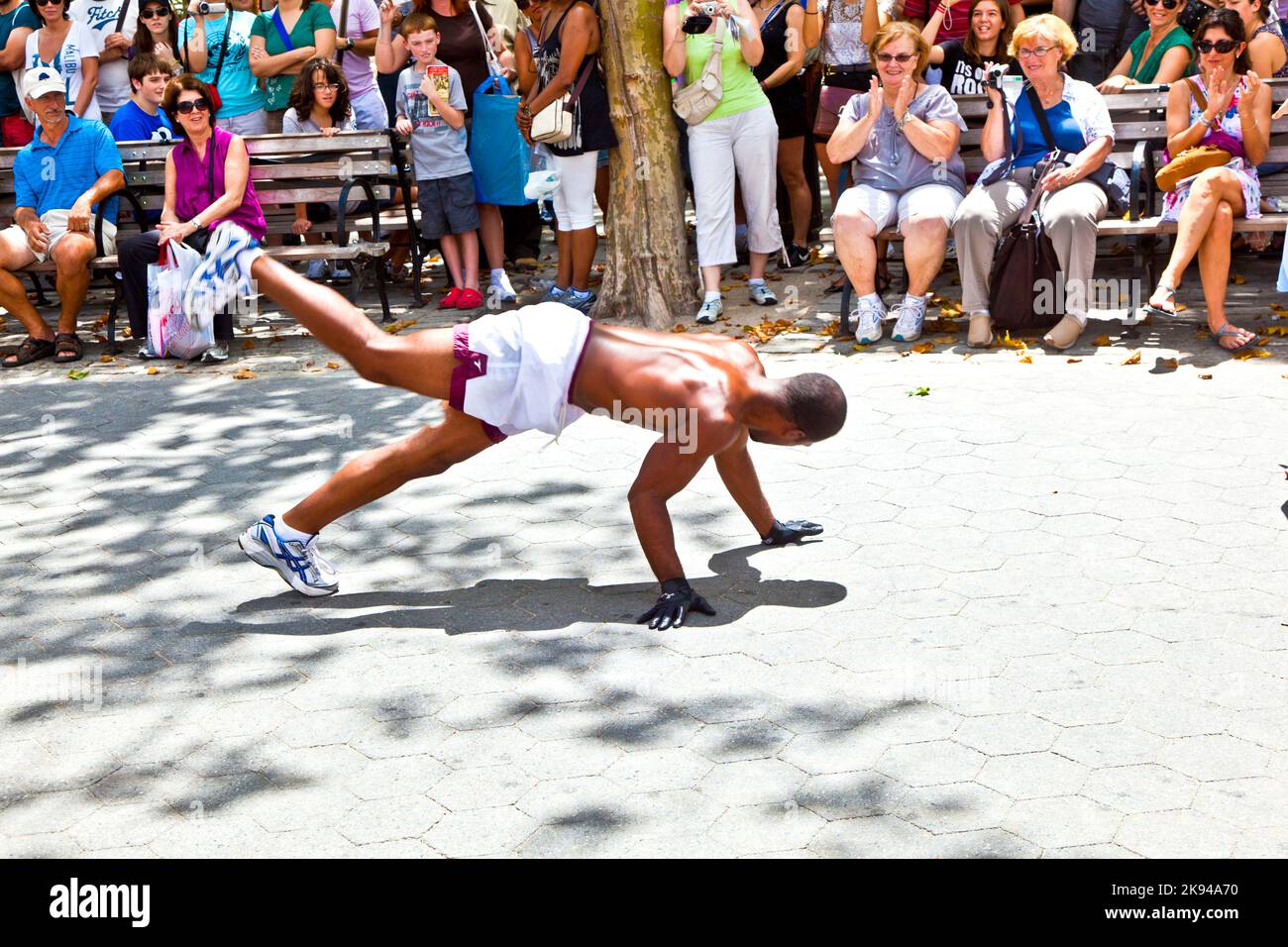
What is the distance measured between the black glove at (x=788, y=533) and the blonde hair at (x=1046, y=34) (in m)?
3.98

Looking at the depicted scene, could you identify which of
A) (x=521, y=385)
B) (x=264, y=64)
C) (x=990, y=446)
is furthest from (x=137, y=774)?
(x=264, y=64)

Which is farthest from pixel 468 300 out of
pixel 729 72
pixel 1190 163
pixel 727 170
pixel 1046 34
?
pixel 1190 163

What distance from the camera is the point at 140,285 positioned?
31.8ft

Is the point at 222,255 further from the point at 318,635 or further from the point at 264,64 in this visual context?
the point at 264,64

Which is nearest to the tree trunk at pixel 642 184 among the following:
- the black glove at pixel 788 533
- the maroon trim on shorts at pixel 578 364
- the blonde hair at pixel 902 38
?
the blonde hair at pixel 902 38

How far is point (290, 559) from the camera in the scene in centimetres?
553

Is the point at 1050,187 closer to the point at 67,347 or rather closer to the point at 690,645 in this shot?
the point at 690,645

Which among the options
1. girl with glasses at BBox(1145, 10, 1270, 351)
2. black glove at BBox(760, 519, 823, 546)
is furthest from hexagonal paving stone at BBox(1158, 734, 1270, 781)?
girl with glasses at BBox(1145, 10, 1270, 351)

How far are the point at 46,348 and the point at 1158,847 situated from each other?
8176 mm

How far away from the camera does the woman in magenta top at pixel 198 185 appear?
A: 9328mm

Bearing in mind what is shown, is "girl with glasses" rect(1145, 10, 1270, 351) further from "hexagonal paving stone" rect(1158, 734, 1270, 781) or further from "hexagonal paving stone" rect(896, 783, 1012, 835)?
"hexagonal paving stone" rect(896, 783, 1012, 835)

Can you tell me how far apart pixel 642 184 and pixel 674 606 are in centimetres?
477

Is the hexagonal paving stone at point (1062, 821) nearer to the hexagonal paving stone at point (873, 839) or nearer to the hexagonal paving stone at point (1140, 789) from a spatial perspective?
the hexagonal paving stone at point (1140, 789)

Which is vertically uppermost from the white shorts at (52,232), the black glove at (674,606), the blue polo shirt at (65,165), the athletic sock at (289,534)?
the blue polo shirt at (65,165)
